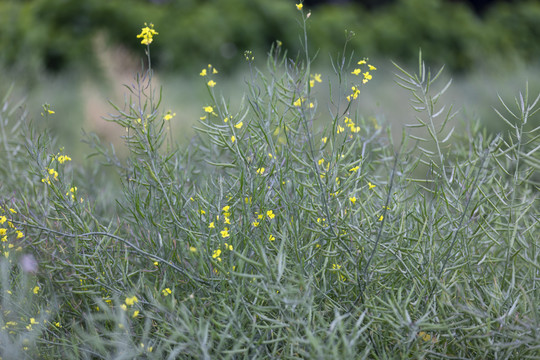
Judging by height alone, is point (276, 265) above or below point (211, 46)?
above

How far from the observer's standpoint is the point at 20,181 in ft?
6.15

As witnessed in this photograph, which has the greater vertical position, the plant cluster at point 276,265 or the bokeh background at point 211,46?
the plant cluster at point 276,265

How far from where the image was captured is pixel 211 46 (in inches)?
252

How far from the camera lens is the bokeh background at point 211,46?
5.22 metres

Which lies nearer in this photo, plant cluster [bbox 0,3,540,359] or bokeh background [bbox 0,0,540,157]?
plant cluster [bbox 0,3,540,359]

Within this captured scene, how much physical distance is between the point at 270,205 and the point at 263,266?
1.11 ft

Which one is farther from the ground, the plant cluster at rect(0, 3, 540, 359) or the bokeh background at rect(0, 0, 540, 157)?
the plant cluster at rect(0, 3, 540, 359)

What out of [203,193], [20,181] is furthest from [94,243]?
[20,181]

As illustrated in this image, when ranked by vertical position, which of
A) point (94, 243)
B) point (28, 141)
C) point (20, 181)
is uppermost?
point (28, 141)

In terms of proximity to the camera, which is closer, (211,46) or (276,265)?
(276,265)

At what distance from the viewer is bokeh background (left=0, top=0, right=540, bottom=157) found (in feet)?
17.1

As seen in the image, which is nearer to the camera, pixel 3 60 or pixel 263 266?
pixel 263 266

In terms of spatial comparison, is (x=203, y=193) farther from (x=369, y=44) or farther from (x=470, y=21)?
(x=470, y=21)

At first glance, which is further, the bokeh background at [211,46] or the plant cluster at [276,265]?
the bokeh background at [211,46]
